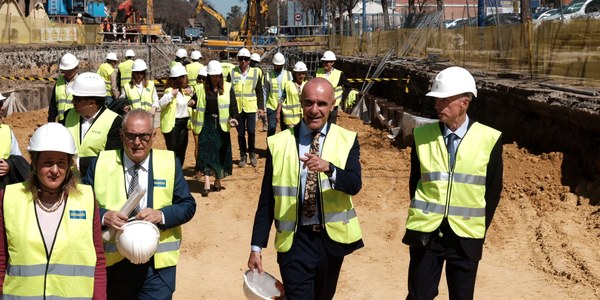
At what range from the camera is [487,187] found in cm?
585

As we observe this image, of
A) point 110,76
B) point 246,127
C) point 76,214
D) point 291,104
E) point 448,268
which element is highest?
point 110,76

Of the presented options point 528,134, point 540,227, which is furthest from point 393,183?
point 540,227

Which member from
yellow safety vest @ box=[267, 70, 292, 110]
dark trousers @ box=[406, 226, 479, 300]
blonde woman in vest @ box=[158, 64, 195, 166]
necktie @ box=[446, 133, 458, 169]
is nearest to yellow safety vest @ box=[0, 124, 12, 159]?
dark trousers @ box=[406, 226, 479, 300]

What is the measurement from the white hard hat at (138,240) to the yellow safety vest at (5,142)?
1.79 metres

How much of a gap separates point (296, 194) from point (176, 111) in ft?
26.8

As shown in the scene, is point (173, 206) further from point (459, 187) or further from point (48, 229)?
point (459, 187)

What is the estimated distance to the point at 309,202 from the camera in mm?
5527

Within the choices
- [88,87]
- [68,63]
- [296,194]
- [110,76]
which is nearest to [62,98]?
[68,63]

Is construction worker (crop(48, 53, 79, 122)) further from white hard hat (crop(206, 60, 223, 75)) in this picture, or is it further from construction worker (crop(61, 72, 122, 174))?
construction worker (crop(61, 72, 122, 174))

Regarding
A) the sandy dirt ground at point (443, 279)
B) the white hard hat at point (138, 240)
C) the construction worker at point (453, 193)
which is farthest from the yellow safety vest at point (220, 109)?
the white hard hat at point (138, 240)

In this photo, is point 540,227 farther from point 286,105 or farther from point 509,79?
point 509,79

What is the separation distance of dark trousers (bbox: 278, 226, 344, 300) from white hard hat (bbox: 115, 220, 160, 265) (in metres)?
0.91

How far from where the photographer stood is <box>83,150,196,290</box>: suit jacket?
210 inches

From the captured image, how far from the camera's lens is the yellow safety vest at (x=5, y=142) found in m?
6.47
